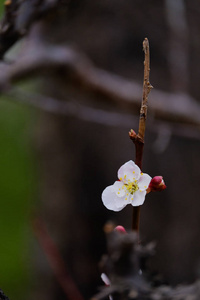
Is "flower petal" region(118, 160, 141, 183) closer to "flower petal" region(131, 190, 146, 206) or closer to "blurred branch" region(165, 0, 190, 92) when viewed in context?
"flower petal" region(131, 190, 146, 206)

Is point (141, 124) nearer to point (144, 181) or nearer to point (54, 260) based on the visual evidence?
point (144, 181)

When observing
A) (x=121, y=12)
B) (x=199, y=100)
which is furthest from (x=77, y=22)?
(x=199, y=100)

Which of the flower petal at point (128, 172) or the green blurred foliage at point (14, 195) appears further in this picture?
the green blurred foliage at point (14, 195)

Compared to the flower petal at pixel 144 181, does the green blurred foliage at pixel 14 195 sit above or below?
above

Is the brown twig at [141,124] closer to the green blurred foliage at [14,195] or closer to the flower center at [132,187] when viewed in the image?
the flower center at [132,187]

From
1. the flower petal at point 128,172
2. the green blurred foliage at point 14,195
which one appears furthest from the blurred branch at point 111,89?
the green blurred foliage at point 14,195

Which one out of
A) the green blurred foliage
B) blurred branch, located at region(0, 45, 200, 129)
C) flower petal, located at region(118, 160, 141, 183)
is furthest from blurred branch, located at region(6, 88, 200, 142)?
the green blurred foliage

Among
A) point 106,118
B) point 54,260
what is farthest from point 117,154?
point 54,260

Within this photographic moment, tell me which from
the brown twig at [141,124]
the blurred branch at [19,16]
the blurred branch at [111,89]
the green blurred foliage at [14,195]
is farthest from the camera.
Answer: the green blurred foliage at [14,195]

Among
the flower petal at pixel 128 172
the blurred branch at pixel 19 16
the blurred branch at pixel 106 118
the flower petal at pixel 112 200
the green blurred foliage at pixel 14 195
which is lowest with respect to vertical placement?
the flower petal at pixel 112 200
